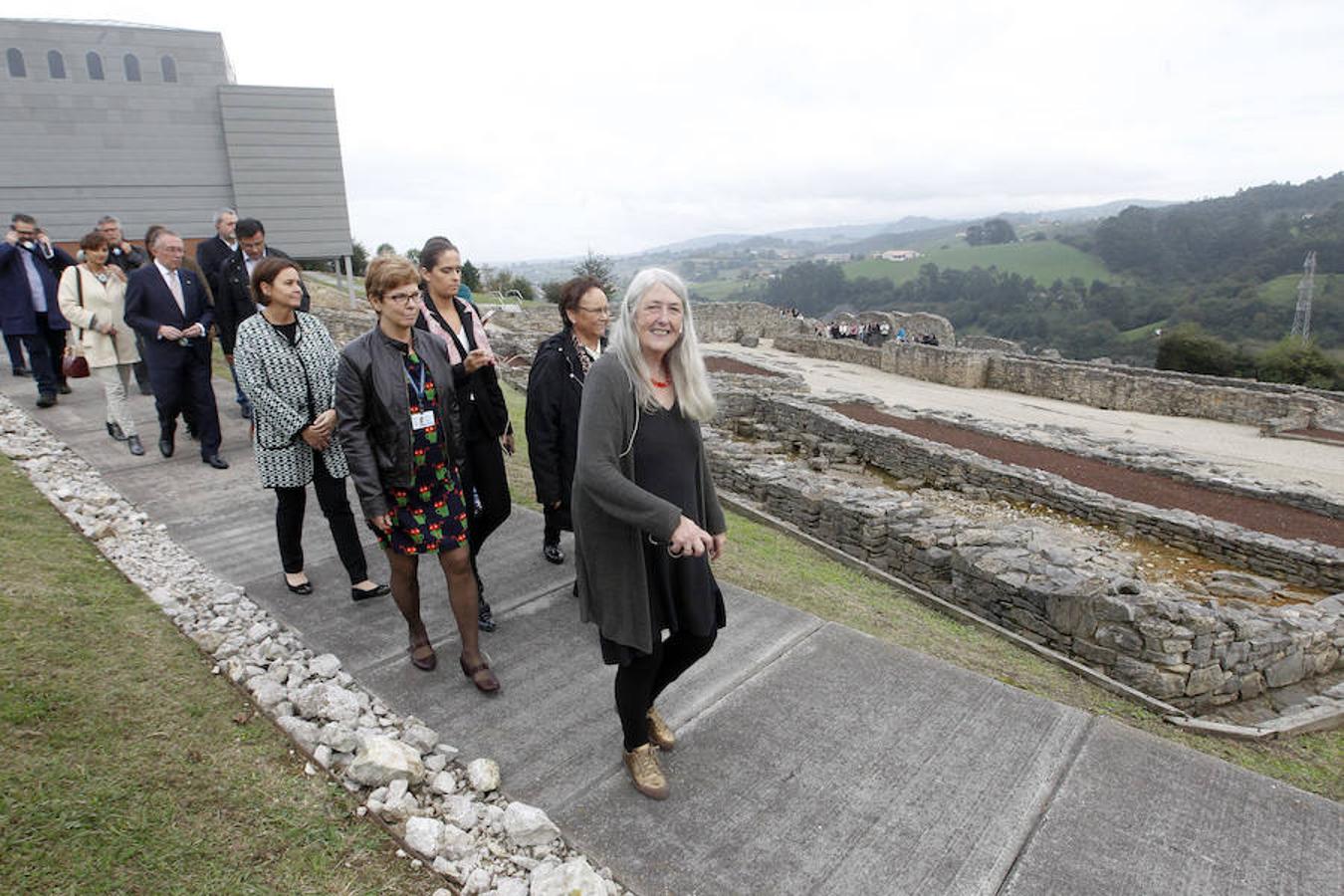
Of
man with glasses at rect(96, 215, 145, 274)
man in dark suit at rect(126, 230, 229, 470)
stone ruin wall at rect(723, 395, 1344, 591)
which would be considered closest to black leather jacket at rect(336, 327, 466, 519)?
man in dark suit at rect(126, 230, 229, 470)

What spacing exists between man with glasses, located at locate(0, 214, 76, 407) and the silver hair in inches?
347

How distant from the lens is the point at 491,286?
42.7 metres

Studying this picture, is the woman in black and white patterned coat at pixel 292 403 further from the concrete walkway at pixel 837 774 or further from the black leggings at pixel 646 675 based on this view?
the black leggings at pixel 646 675

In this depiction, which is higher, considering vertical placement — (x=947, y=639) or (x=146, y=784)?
(x=146, y=784)

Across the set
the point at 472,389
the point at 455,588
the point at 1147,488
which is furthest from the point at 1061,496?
the point at 455,588

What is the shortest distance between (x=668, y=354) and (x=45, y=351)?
961cm

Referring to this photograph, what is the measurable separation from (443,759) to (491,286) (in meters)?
42.3

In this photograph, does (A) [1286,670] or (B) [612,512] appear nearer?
(B) [612,512]

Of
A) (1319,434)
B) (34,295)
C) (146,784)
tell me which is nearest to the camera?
(146,784)

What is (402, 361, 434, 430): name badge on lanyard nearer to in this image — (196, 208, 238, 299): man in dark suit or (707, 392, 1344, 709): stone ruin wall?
(196, 208, 238, 299): man in dark suit

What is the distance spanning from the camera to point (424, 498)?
11.6ft

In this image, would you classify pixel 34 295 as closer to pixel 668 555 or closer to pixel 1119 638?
pixel 668 555

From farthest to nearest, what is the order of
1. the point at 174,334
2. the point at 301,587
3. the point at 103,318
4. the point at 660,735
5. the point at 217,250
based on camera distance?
the point at 103,318 → the point at 217,250 → the point at 174,334 → the point at 301,587 → the point at 660,735

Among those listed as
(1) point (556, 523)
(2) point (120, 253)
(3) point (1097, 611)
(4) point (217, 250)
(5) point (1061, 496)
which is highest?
(2) point (120, 253)
